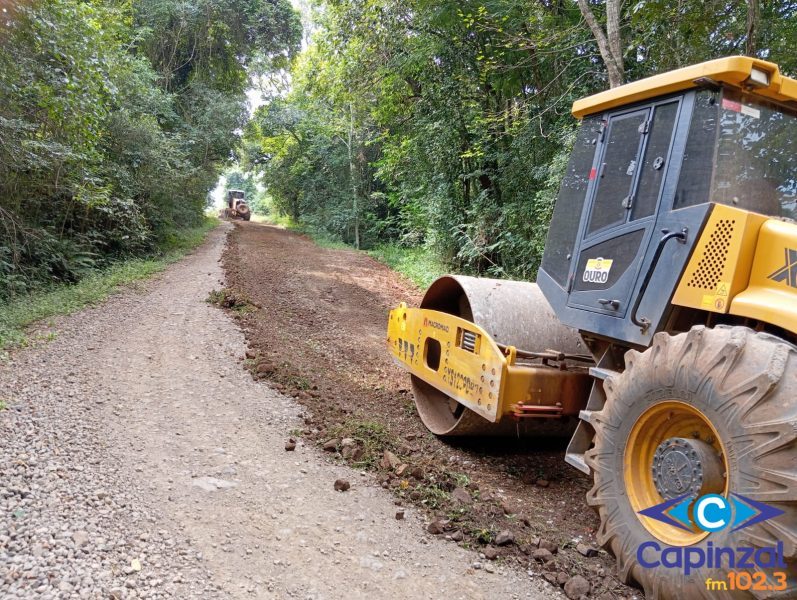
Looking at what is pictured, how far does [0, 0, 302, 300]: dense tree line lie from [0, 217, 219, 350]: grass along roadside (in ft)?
1.24

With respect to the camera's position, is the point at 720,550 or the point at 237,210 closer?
the point at 720,550

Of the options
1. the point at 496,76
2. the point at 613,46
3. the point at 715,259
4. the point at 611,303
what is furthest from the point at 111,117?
the point at 715,259

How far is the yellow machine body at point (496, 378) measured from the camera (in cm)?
372

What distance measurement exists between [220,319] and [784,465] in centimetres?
682

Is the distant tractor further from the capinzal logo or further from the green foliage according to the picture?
the capinzal logo

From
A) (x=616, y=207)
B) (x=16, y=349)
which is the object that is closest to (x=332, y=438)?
(x=616, y=207)

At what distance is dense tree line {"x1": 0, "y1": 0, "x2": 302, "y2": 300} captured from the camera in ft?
23.7

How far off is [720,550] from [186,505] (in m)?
2.73

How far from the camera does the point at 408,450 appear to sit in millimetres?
4277

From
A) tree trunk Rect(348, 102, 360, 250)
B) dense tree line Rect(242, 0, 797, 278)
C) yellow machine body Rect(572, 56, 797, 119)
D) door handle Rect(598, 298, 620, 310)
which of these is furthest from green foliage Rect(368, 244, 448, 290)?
yellow machine body Rect(572, 56, 797, 119)

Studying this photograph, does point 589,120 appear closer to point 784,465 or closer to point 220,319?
point 784,465

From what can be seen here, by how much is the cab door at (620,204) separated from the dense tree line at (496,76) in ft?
12.7

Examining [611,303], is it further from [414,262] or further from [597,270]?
[414,262]

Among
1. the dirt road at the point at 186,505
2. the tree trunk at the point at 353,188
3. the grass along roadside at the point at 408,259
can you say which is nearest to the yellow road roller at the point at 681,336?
the dirt road at the point at 186,505
